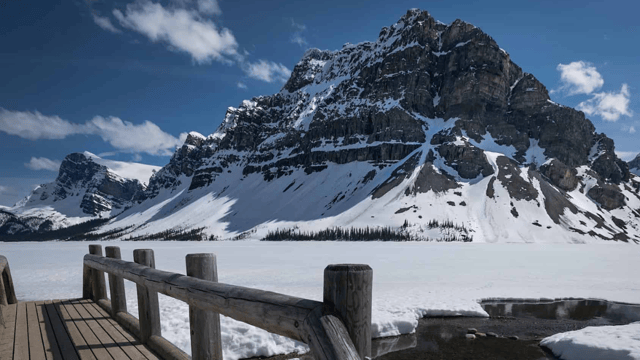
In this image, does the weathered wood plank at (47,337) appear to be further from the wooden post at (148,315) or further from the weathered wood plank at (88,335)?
the wooden post at (148,315)

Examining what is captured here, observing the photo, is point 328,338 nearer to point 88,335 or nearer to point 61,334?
point 88,335

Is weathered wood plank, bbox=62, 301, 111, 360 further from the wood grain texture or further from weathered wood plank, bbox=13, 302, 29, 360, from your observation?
the wood grain texture

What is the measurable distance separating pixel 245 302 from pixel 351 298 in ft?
3.58

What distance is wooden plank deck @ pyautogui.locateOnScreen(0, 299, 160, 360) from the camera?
4852 millimetres

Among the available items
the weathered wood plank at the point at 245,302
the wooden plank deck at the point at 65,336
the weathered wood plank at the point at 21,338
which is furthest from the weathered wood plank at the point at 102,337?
the weathered wood plank at the point at 245,302

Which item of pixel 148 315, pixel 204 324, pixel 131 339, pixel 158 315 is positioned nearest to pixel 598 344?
pixel 204 324

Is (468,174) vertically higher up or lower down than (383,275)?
higher up

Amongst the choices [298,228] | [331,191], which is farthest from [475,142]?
[298,228]

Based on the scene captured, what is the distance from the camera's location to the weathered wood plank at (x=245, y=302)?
2438 millimetres

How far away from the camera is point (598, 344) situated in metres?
9.33

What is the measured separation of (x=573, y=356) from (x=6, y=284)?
15.0 meters

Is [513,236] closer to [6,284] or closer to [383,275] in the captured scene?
[383,275]

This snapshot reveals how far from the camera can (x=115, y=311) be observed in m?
6.86

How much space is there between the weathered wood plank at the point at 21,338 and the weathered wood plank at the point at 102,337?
798mm
